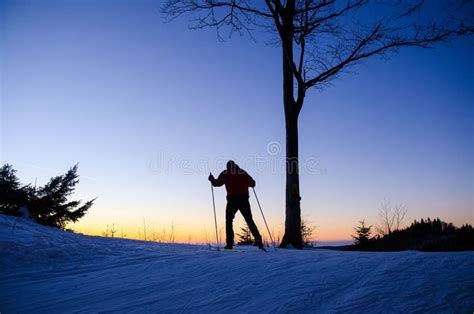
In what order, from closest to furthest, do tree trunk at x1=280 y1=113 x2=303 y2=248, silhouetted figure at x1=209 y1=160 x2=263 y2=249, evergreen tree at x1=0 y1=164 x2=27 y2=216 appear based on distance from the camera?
silhouetted figure at x1=209 y1=160 x2=263 y2=249 → tree trunk at x1=280 y1=113 x2=303 y2=248 → evergreen tree at x1=0 y1=164 x2=27 y2=216

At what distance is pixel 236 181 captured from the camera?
7691mm

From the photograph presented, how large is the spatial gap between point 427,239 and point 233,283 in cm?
872

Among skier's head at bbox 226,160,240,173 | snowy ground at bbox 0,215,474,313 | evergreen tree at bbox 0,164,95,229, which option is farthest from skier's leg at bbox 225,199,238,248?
evergreen tree at bbox 0,164,95,229

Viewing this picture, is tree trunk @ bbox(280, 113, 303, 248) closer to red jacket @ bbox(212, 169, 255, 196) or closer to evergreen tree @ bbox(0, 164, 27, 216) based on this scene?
red jacket @ bbox(212, 169, 255, 196)

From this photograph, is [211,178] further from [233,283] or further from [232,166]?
[233,283]

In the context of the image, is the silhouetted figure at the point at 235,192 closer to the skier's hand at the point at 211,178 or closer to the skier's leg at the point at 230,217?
the skier's leg at the point at 230,217

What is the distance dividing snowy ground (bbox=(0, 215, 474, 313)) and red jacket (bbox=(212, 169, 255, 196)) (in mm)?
2779

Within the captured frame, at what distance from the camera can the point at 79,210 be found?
2441 cm

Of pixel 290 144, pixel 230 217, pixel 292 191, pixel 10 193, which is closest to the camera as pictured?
pixel 230 217

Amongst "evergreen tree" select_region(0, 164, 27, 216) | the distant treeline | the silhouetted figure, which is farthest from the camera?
"evergreen tree" select_region(0, 164, 27, 216)

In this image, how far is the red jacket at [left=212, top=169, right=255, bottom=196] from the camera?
768 centimetres

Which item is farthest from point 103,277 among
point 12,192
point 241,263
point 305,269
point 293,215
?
point 12,192

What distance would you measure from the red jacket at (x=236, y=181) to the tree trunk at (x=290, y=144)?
5.88 feet

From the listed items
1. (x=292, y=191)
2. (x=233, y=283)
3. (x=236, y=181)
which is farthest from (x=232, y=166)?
(x=233, y=283)
